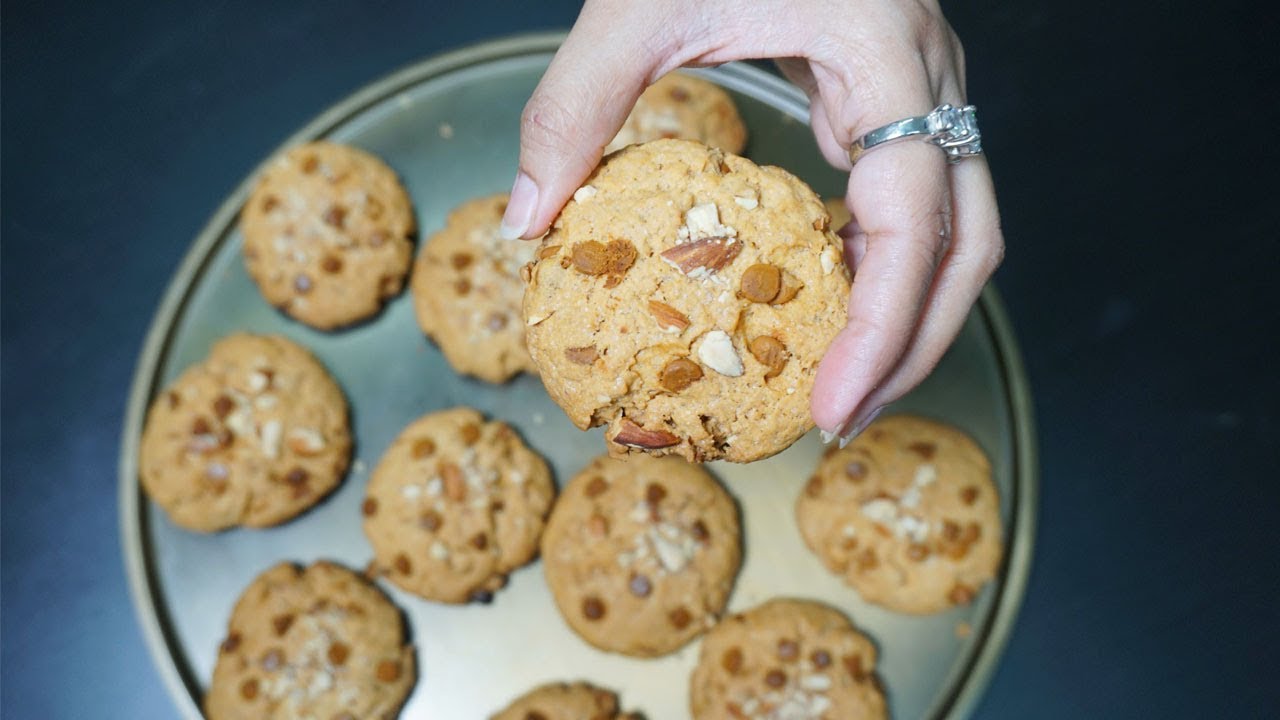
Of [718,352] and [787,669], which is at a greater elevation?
[718,352]

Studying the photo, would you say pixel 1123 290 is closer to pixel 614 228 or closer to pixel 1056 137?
pixel 1056 137

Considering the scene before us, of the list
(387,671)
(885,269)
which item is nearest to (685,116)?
(885,269)

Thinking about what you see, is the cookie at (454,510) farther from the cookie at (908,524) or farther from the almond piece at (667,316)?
the almond piece at (667,316)

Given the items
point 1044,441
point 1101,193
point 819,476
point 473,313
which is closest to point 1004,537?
point 1044,441

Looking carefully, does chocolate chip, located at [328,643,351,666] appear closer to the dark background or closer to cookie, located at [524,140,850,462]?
the dark background

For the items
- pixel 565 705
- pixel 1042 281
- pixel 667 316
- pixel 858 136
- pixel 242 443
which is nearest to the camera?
pixel 667 316

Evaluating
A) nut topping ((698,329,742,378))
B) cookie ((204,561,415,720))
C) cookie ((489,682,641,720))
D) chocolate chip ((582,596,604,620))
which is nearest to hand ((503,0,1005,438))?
nut topping ((698,329,742,378))

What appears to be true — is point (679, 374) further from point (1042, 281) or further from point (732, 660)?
point (1042, 281)
